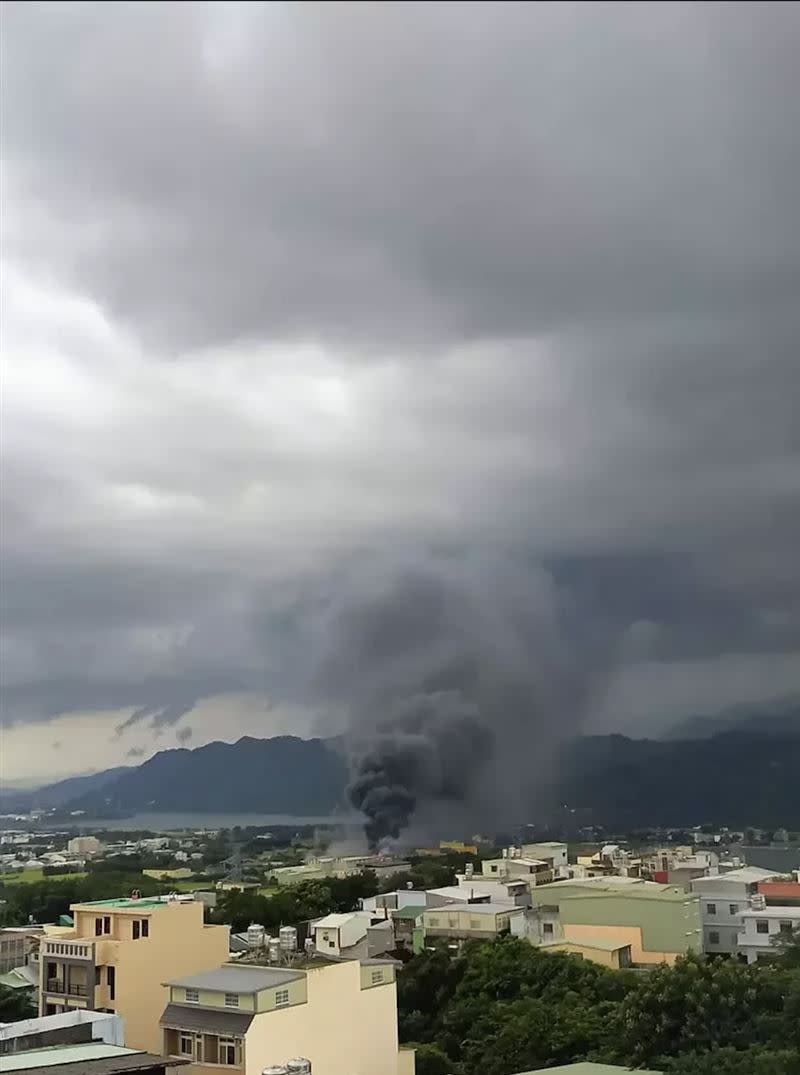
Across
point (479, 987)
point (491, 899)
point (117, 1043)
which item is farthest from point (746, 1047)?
point (491, 899)

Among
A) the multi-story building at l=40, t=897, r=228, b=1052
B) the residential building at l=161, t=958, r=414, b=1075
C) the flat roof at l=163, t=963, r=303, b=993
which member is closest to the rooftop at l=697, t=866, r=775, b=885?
the multi-story building at l=40, t=897, r=228, b=1052

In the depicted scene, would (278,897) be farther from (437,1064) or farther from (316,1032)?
(316,1032)

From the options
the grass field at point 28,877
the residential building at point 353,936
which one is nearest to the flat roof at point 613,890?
the residential building at point 353,936

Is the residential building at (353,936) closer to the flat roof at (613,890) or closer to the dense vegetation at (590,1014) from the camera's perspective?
the dense vegetation at (590,1014)

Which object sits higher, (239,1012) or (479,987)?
(239,1012)

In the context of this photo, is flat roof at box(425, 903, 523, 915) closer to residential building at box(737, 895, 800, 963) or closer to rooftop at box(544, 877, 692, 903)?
rooftop at box(544, 877, 692, 903)

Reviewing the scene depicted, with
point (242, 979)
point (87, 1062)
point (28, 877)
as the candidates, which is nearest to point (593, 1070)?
point (242, 979)
